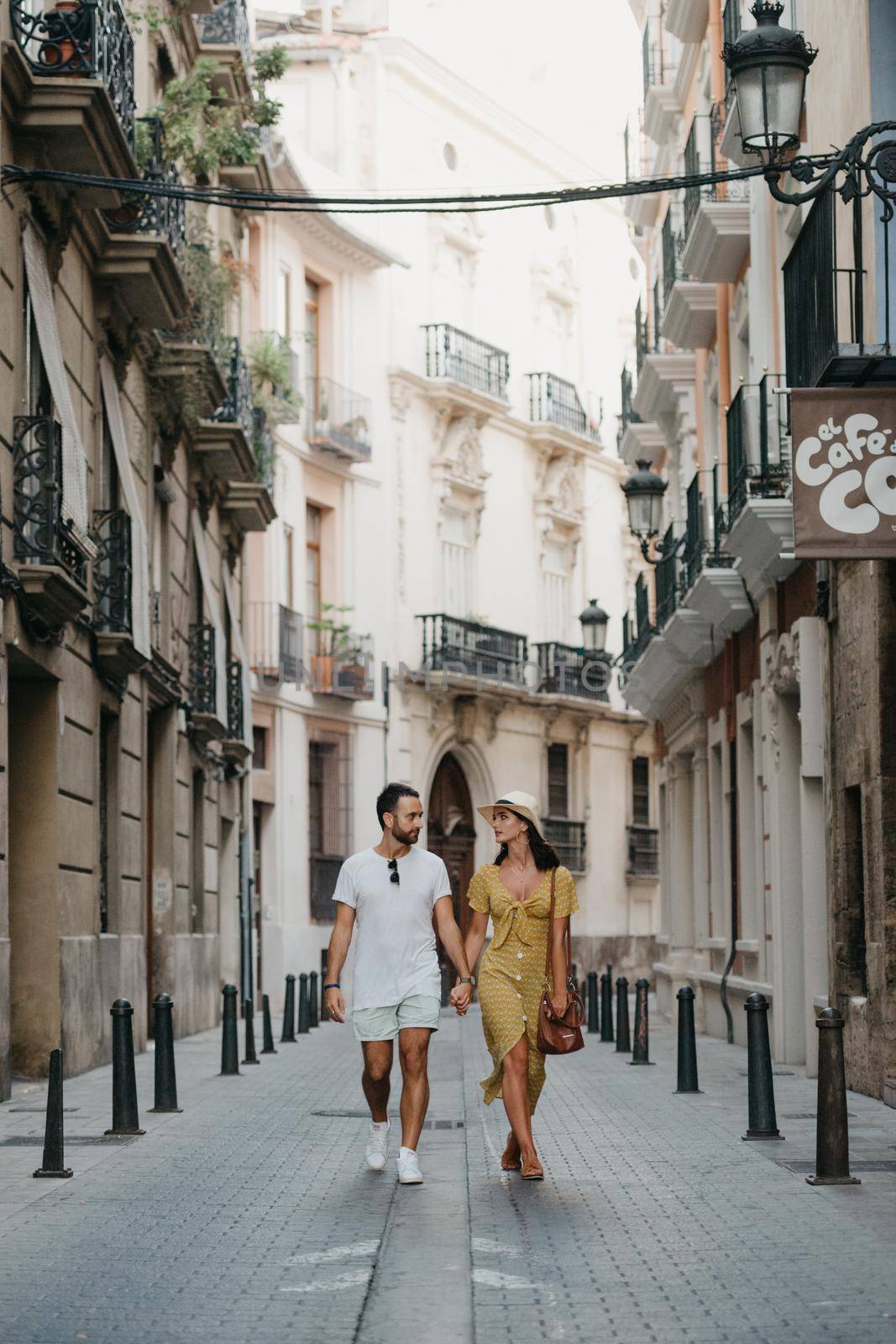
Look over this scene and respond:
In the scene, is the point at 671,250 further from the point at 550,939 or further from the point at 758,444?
the point at 550,939

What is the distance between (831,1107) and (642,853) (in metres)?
37.7

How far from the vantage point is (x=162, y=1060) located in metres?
13.4

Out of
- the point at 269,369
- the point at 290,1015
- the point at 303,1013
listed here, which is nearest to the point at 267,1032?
the point at 290,1015

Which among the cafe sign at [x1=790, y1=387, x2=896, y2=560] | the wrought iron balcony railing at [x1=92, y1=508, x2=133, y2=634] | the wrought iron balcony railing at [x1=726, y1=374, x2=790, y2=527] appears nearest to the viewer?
the cafe sign at [x1=790, y1=387, x2=896, y2=560]

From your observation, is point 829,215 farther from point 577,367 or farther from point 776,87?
point 577,367

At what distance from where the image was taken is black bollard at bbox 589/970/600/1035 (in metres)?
24.0

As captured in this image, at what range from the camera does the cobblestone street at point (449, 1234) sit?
6.66 meters

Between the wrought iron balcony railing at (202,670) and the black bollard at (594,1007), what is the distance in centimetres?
558

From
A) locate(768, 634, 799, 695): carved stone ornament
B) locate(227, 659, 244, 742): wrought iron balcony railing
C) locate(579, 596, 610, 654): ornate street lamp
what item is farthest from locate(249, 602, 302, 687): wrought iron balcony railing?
locate(768, 634, 799, 695): carved stone ornament

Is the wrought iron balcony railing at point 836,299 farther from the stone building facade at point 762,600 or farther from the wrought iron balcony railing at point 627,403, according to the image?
the wrought iron balcony railing at point 627,403

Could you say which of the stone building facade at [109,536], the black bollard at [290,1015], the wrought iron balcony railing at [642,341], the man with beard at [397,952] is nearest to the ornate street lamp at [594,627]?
the wrought iron balcony railing at [642,341]

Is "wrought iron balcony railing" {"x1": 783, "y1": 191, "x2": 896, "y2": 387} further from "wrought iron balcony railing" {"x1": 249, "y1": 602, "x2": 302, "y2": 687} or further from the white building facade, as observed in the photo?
"wrought iron balcony railing" {"x1": 249, "y1": 602, "x2": 302, "y2": 687}

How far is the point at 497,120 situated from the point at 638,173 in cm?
1204

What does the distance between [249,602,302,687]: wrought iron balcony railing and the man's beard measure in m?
24.5
